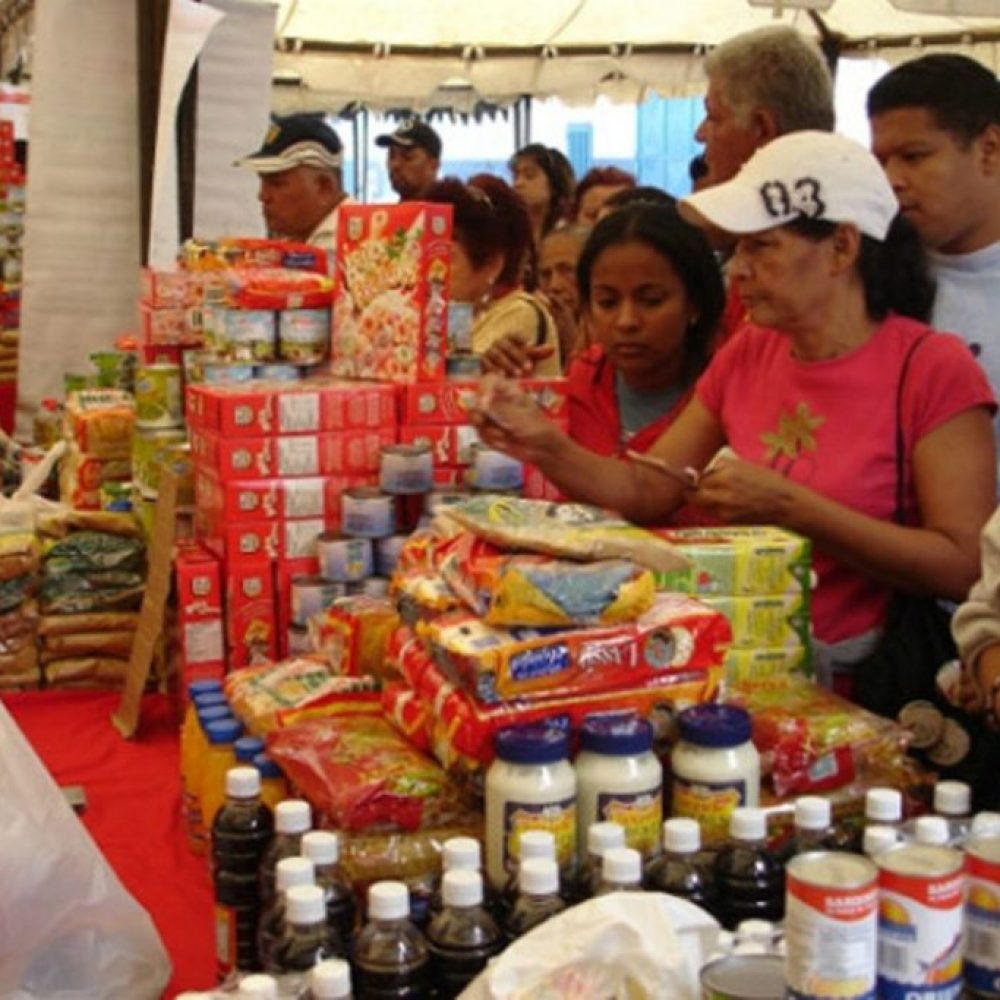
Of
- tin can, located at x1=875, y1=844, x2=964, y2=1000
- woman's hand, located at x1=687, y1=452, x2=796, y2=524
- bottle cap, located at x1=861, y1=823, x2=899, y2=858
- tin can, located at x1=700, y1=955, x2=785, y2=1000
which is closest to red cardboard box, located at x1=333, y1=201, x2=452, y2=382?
woman's hand, located at x1=687, y1=452, x2=796, y2=524

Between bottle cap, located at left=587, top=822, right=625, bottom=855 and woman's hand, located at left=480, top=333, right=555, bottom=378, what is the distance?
5.88 feet

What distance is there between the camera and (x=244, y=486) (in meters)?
3.12

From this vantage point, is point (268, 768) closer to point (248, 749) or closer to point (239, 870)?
point (248, 749)

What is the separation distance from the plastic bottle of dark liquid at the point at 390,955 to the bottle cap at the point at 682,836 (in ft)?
0.92

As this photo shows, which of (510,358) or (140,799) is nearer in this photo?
(140,799)

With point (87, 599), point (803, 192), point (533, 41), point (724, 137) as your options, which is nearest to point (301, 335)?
point (87, 599)

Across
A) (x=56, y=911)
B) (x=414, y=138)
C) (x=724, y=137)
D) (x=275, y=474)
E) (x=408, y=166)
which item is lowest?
(x=56, y=911)

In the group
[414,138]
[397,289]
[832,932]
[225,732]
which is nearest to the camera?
[832,932]

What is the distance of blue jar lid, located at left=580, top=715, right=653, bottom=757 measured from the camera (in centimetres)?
170

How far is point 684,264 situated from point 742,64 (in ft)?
1.30

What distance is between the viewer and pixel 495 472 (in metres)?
3.13

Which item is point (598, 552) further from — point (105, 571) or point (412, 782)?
point (105, 571)

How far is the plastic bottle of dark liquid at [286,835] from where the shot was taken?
5.74ft

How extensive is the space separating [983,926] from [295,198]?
3893 millimetres
